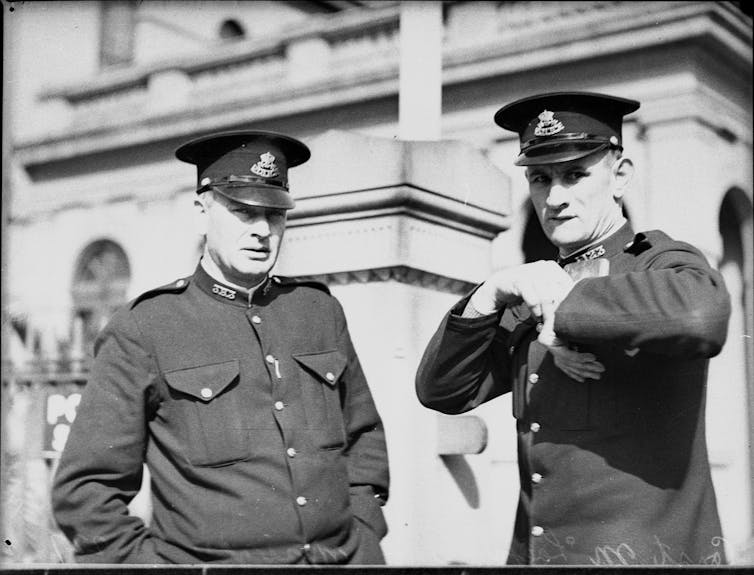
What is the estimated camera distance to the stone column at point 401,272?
2891mm

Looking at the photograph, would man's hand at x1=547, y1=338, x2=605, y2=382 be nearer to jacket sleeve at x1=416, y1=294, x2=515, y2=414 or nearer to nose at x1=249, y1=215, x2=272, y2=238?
jacket sleeve at x1=416, y1=294, x2=515, y2=414

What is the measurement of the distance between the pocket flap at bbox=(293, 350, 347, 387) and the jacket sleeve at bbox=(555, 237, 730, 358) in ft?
2.11

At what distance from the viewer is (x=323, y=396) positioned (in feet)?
7.38

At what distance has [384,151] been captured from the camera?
289cm

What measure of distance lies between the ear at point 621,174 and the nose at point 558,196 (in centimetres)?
11

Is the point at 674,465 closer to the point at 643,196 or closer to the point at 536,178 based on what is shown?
the point at 536,178

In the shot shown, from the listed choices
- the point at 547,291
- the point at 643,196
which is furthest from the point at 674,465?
the point at 643,196

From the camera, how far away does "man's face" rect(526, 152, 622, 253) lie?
1903 millimetres

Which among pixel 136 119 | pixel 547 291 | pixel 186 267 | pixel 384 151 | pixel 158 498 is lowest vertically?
pixel 158 498

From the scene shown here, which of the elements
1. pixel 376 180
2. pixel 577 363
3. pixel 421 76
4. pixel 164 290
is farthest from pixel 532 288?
pixel 421 76

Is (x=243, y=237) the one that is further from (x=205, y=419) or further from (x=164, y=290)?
(x=205, y=419)

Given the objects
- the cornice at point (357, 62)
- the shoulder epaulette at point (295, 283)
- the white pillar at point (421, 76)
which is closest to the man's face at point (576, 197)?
the shoulder epaulette at point (295, 283)

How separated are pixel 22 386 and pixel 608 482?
301 inches

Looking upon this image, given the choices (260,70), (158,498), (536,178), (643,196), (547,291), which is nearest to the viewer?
(547,291)
